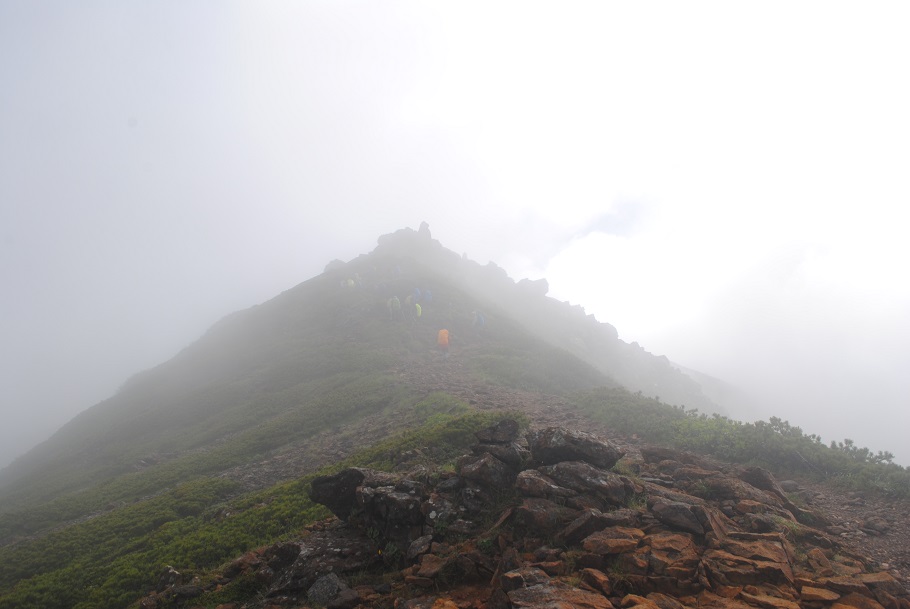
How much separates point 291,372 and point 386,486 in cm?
3886

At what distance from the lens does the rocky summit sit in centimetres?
784

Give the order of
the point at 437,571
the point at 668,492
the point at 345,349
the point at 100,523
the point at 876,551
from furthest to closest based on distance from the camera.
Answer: the point at 345,349 → the point at 100,523 → the point at 668,492 → the point at 876,551 → the point at 437,571

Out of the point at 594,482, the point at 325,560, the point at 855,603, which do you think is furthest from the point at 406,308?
the point at 855,603

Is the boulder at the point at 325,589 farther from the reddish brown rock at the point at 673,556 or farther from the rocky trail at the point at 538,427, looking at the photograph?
the rocky trail at the point at 538,427

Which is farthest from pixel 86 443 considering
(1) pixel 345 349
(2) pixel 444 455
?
(2) pixel 444 455

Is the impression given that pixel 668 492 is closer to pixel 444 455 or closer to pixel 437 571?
pixel 437 571

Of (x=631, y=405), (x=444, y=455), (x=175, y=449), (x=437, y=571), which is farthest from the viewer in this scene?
(x=175, y=449)

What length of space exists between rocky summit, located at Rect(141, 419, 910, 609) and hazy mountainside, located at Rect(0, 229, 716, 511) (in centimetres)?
2092

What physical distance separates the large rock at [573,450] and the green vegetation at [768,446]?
32.8 feet

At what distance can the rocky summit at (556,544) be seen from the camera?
25.7ft

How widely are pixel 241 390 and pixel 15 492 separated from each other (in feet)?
62.2

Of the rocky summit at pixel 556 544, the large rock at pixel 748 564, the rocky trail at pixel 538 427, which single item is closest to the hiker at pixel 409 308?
the rocky trail at pixel 538 427

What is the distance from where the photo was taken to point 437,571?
362 inches

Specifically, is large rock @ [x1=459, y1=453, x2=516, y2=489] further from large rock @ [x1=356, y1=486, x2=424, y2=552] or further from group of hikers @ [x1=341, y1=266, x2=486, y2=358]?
group of hikers @ [x1=341, y1=266, x2=486, y2=358]
